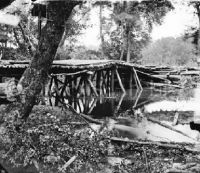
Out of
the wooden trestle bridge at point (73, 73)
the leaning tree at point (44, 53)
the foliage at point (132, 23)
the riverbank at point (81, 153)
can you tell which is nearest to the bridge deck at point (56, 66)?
the wooden trestle bridge at point (73, 73)

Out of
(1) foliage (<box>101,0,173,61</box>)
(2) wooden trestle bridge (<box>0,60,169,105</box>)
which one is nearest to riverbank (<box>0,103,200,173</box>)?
(2) wooden trestle bridge (<box>0,60,169,105</box>)

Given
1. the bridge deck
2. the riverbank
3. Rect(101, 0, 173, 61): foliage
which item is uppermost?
Rect(101, 0, 173, 61): foliage

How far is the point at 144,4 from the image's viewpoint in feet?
131

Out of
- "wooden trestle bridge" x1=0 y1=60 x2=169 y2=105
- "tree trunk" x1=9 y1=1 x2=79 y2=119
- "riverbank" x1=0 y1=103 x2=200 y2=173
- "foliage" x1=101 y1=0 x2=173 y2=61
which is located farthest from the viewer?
"foliage" x1=101 y1=0 x2=173 y2=61

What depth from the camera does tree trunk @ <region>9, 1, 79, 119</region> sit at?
25.3 ft

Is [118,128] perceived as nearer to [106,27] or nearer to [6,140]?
[6,140]

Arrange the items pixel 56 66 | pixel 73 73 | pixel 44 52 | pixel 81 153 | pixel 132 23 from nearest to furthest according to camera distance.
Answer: pixel 81 153 < pixel 44 52 < pixel 56 66 < pixel 73 73 < pixel 132 23

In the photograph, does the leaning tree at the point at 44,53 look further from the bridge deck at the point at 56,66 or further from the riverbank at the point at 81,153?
the bridge deck at the point at 56,66

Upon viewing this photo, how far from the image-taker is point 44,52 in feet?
25.4

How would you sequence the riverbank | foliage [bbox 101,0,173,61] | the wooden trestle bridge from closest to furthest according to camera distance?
the riverbank → the wooden trestle bridge → foliage [bbox 101,0,173,61]

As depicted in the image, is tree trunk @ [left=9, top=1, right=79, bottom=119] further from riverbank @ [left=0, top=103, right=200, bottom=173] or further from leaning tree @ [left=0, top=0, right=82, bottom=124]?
riverbank @ [left=0, top=103, right=200, bottom=173]

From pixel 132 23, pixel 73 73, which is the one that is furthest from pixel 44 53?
pixel 132 23

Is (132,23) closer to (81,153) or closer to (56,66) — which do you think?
(56,66)

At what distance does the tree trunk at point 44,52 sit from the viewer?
304 inches
